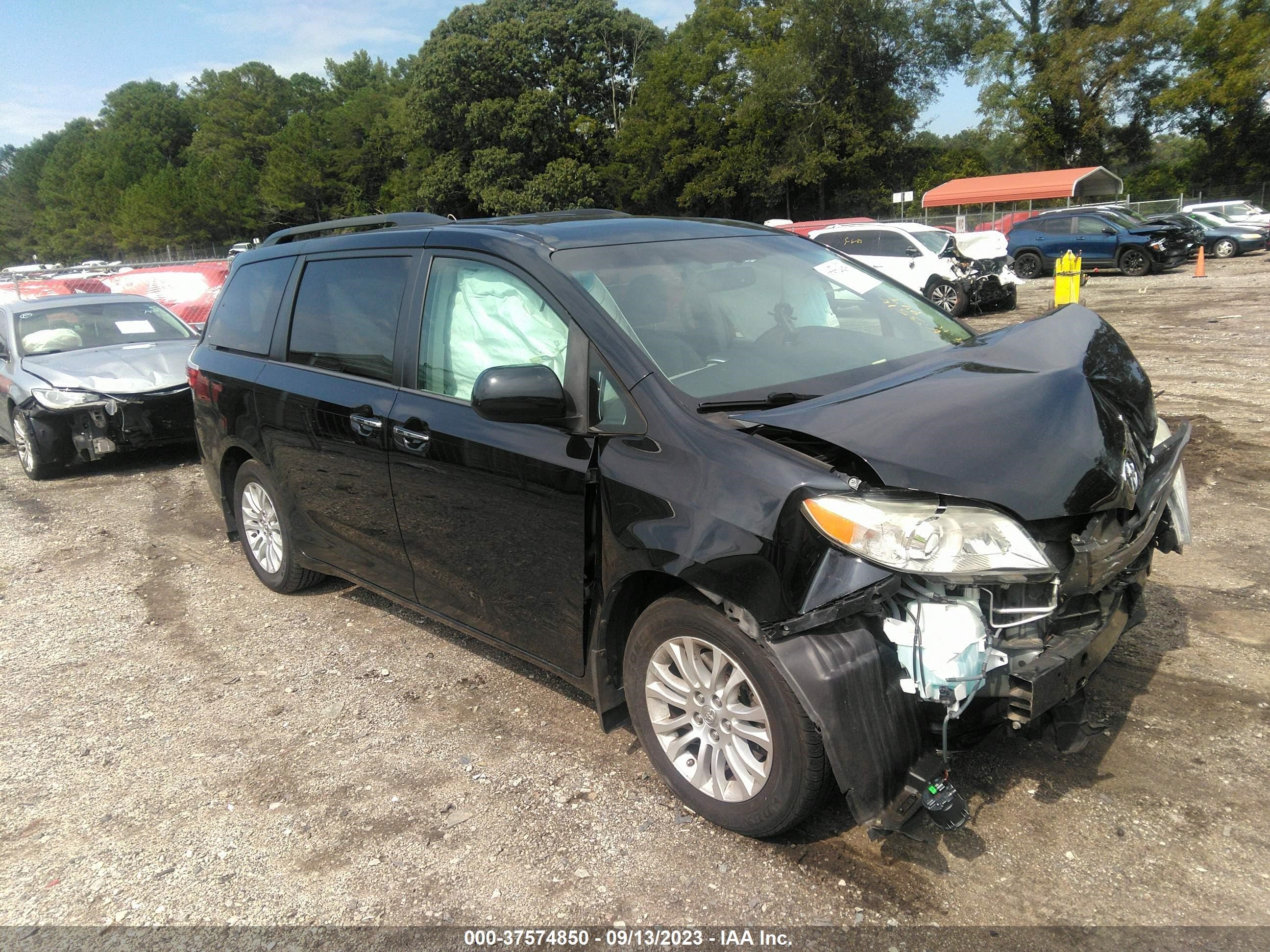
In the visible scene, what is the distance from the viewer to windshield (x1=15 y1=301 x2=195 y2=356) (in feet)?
30.1

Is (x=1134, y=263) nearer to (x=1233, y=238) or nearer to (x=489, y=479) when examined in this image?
(x=1233, y=238)

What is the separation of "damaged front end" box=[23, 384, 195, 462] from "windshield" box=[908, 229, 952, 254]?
1401 centimetres

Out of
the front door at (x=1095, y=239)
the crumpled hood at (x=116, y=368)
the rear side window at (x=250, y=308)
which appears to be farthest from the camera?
the front door at (x=1095, y=239)

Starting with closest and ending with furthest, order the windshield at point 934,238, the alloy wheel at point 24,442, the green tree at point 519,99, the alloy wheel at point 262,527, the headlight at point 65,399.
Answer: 1. the alloy wheel at point 262,527
2. the headlight at point 65,399
3. the alloy wheel at point 24,442
4. the windshield at point 934,238
5. the green tree at point 519,99

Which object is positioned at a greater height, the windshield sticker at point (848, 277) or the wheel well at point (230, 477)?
the windshield sticker at point (848, 277)

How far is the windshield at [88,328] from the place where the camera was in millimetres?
9164

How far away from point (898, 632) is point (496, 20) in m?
66.8

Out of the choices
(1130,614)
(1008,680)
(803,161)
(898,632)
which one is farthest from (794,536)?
(803,161)

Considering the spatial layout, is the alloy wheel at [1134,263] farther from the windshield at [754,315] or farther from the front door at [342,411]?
the front door at [342,411]

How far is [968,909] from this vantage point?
8.27ft

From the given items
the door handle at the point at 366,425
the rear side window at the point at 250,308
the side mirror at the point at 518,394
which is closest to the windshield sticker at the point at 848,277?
the side mirror at the point at 518,394

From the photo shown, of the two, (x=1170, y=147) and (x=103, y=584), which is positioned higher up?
(x=1170, y=147)

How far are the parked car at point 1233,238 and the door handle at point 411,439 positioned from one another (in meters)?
28.3

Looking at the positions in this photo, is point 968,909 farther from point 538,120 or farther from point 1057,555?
point 538,120
